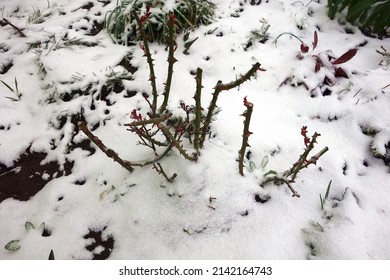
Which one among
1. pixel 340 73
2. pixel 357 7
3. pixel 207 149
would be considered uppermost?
pixel 357 7

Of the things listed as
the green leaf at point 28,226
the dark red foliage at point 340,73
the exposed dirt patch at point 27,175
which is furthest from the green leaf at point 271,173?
the green leaf at point 28,226

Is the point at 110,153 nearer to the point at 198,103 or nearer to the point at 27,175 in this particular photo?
the point at 198,103

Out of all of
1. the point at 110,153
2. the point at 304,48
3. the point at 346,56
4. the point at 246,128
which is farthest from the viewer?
the point at 304,48

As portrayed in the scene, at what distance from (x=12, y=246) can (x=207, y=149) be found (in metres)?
1.14

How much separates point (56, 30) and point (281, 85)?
1936mm

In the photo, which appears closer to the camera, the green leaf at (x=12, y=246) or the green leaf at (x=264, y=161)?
the green leaf at (x=12, y=246)

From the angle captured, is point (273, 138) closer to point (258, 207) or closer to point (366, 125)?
point (258, 207)

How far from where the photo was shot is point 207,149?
160 centimetres

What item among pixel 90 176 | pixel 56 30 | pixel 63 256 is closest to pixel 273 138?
pixel 90 176

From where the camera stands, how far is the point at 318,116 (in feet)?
5.85

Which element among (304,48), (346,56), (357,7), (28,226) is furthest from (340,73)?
(28,226)

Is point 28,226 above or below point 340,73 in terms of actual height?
below

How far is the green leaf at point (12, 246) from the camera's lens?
1.35 meters

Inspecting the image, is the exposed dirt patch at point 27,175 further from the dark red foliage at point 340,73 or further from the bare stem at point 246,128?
the dark red foliage at point 340,73
